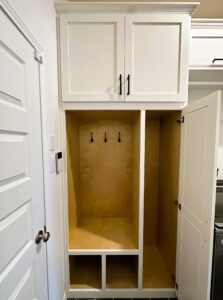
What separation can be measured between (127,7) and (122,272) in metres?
2.38

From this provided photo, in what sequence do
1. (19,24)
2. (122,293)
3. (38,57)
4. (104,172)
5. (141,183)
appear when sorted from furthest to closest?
(104,172) < (122,293) < (141,183) < (38,57) < (19,24)

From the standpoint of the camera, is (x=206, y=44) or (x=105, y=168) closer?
(x=206, y=44)

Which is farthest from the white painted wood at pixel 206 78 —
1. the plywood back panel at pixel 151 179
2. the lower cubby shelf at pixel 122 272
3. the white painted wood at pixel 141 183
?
the lower cubby shelf at pixel 122 272

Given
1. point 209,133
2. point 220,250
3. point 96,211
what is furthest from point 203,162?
point 96,211

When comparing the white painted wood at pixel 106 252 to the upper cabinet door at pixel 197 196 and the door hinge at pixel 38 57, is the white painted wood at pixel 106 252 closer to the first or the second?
the upper cabinet door at pixel 197 196

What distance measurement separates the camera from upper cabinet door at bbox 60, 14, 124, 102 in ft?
4.35

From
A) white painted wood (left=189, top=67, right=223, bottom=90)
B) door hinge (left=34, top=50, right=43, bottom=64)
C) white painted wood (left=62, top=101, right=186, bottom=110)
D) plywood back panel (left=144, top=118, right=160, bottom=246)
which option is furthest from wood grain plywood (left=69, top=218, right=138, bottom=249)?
white painted wood (left=189, top=67, right=223, bottom=90)

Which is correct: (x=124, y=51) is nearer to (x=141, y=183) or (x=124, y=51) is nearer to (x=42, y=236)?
(x=141, y=183)

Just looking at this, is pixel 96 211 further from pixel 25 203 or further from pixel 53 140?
pixel 25 203

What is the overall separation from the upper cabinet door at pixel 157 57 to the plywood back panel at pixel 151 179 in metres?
0.71

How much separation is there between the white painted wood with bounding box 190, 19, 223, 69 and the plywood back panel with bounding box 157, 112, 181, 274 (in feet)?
1.65

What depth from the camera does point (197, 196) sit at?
1.21 meters

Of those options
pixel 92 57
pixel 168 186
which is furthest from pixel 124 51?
pixel 168 186

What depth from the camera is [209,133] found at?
107cm
